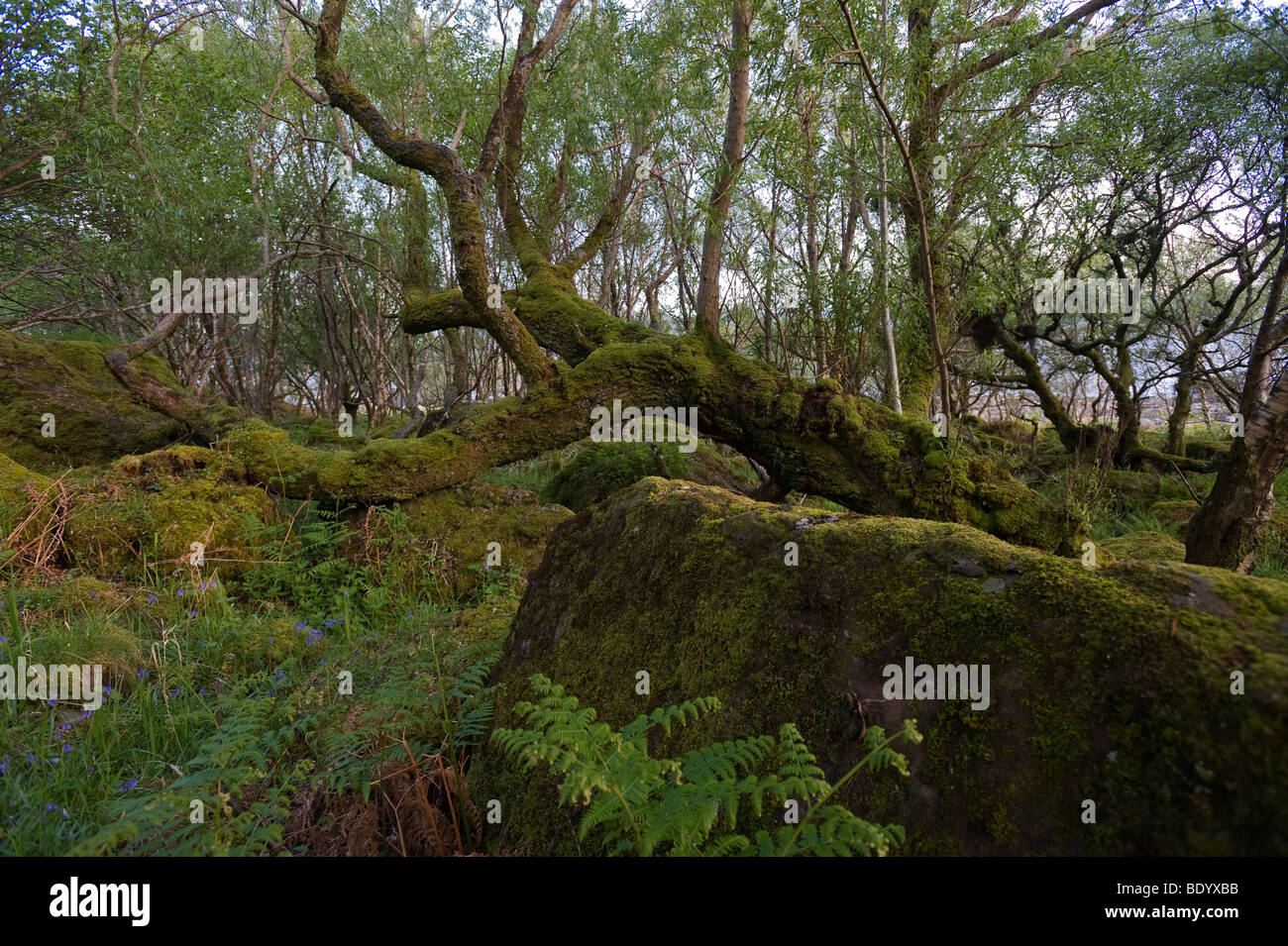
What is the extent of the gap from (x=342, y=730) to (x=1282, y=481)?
11.5 metres

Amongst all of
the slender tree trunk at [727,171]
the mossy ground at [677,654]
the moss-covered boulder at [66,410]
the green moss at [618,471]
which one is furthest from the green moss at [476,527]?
the moss-covered boulder at [66,410]

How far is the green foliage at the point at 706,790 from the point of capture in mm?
1365

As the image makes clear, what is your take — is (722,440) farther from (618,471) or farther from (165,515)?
(165,515)

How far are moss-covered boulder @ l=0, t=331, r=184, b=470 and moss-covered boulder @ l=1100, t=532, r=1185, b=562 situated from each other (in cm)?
1062

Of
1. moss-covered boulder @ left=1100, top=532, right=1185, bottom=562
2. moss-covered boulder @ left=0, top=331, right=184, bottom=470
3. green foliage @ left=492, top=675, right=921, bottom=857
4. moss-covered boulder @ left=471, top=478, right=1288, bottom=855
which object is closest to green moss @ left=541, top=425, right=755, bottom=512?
moss-covered boulder @ left=1100, top=532, right=1185, bottom=562

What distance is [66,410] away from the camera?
7625 mm

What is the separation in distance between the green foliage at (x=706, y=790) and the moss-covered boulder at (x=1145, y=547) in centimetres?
553

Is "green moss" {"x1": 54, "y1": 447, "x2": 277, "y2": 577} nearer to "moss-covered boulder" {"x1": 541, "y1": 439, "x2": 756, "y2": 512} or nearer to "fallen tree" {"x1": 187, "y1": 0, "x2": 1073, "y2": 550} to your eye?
"fallen tree" {"x1": 187, "y1": 0, "x2": 1073, "y2": 550}

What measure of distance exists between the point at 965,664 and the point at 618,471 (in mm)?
6476

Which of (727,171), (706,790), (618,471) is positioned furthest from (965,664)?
(618,471)

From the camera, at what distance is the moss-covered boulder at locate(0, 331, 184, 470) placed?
7.31 m

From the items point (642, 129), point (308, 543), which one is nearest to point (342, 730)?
point (308, 543)

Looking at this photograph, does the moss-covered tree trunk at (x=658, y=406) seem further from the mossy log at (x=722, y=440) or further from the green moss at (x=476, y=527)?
the green moss at (x=476, y=527)

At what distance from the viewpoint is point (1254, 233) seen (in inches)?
354
